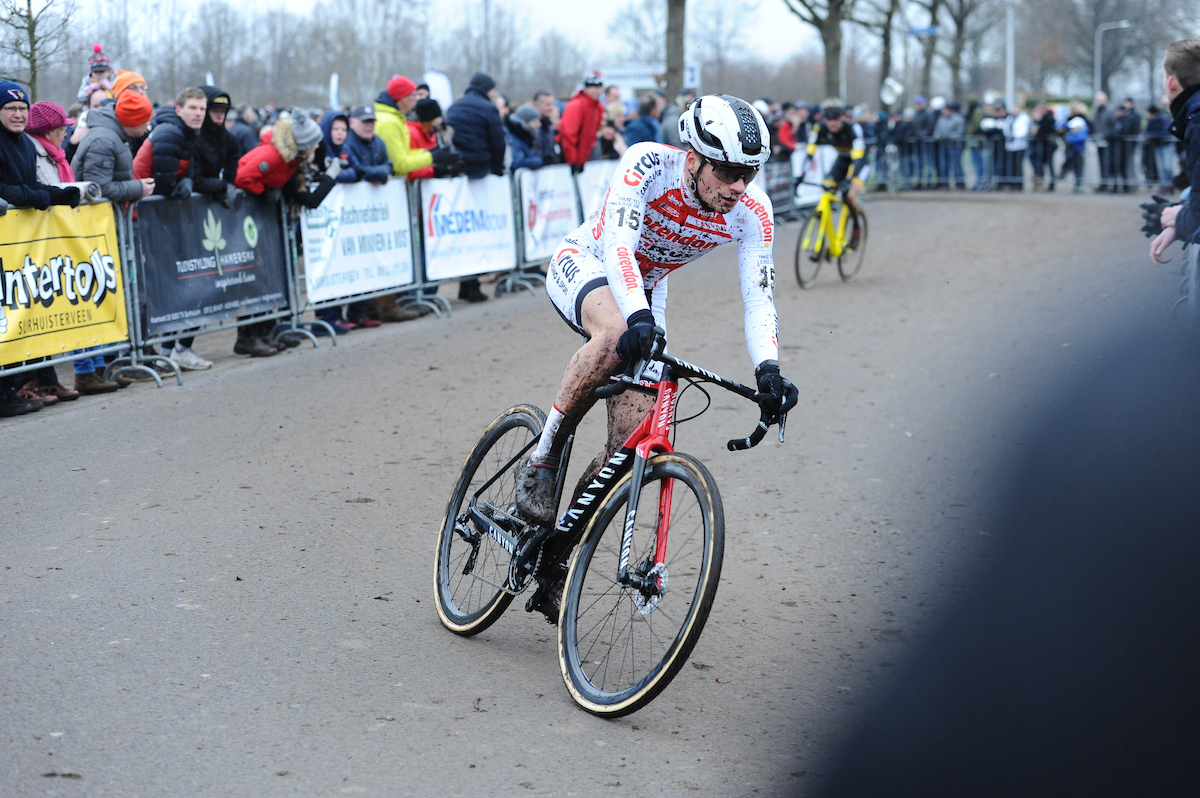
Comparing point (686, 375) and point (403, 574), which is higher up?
point (686, 375)

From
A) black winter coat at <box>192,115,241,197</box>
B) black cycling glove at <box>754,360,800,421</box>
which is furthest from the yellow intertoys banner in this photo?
black cycling glove at <box>754,360,800,421</box>

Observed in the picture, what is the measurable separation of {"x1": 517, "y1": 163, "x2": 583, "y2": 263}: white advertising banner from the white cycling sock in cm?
1015

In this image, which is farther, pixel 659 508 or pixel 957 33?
pixel 957 33

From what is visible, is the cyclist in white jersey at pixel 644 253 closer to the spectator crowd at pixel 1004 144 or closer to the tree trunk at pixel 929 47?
the spectator crowd at pixel 1004 144

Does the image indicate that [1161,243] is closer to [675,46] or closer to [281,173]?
[281,173]

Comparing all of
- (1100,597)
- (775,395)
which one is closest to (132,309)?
(775,395)

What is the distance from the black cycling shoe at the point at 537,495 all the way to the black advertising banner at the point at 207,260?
5.73 m

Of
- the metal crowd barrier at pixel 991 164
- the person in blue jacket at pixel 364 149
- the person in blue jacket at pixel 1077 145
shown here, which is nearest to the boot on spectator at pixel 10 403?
the person in blue jacket at pixel 364 149

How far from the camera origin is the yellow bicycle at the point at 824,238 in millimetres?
14242

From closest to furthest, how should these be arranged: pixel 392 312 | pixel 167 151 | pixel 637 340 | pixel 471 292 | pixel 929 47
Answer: pixel 637 340 < pixel 167 151 < pixel 392 312 < pixel 471 292 < pixel 929 47

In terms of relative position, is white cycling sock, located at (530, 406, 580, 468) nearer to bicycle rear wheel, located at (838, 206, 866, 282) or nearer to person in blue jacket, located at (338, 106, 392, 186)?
person in blue jacket, located at (338, 106, 392, 186)

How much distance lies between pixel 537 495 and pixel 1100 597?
3084mm

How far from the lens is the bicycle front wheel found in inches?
139

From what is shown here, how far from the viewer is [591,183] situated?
16.3 metres
